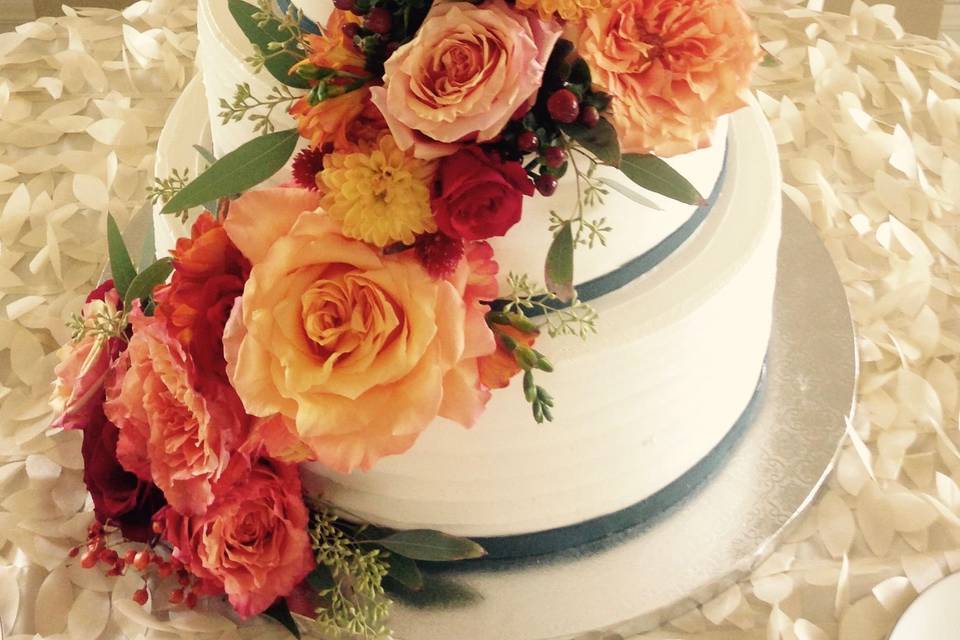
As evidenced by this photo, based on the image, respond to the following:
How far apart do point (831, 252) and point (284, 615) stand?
0.91 metres

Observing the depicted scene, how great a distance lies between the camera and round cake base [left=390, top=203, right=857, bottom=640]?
113 cm

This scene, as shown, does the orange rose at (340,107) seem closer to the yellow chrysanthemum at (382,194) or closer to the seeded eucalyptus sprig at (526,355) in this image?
the yellow chrysanthemum at (382,194)

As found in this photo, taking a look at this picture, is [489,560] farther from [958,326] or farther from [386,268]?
[958,326]

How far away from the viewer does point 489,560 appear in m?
1.17

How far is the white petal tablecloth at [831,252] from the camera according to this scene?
3.90ft

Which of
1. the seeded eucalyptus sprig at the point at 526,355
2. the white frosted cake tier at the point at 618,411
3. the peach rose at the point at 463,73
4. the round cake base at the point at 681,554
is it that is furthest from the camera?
the round cake base at the point at 681,554

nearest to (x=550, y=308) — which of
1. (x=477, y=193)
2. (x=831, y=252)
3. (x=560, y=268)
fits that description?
(x=560, y=268)

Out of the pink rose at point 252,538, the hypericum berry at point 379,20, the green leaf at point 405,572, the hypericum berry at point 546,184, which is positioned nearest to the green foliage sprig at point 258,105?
the hypericum berry at point 379,20

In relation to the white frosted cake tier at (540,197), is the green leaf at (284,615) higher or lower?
lower

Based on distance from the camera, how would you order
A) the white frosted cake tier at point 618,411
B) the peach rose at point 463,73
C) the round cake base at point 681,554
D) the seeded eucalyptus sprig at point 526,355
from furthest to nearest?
1. the round cake base at point 681,554
2. the white frosted cake tier at point 618,411
3. the seeded eucalyptus sprig at point 526,355
4. the peach rose at point 463,73

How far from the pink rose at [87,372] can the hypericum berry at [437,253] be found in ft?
1.30

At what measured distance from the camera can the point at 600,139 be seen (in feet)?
2.82

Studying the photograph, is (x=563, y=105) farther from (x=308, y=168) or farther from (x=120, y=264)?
(x=120, y=264)

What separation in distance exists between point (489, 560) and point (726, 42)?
571mm
